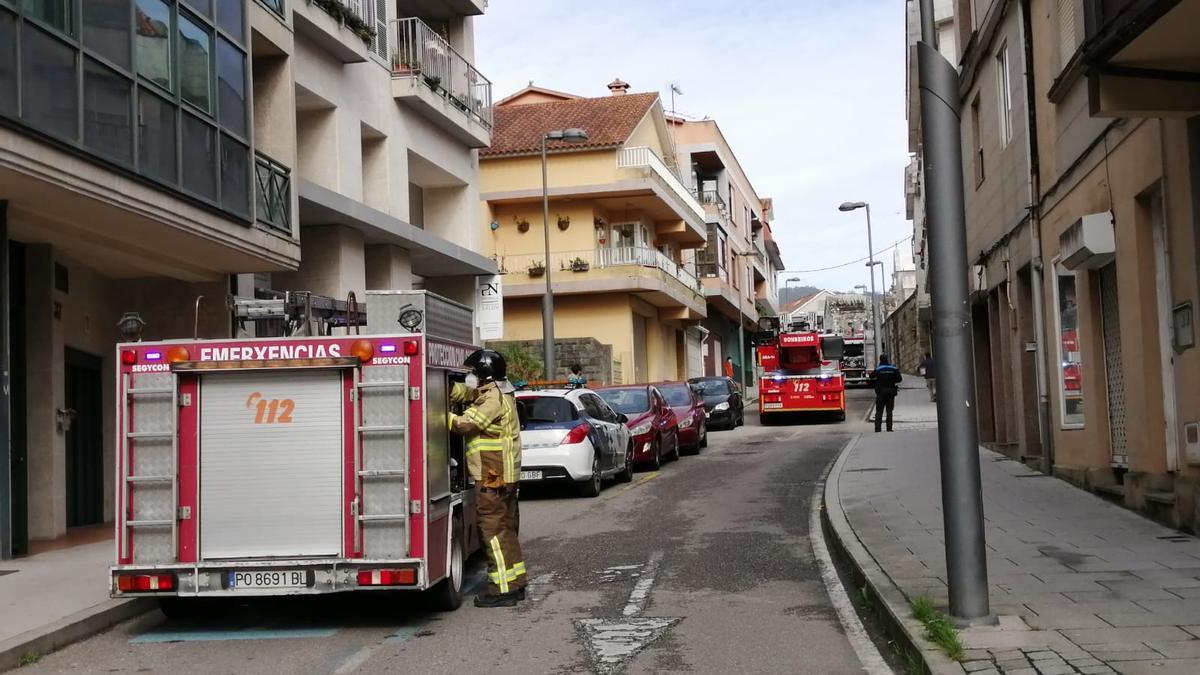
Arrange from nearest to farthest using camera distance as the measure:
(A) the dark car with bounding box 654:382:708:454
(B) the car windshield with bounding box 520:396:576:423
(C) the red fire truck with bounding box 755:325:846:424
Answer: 1. (B) the car windshield with bounding box 520:396:576:423
2. (A) the dark car with bounding box 654:382:708:454
3. (C) the red fire truck with bounding box 755:325:846:424

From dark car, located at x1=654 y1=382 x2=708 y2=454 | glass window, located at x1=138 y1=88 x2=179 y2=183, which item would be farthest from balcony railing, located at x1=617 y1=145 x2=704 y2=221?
glass window, located at x1=138 y1=88 x2=179 y2=183

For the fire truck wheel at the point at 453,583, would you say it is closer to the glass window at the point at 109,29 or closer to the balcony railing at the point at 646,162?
the glass window at the point at 109,29

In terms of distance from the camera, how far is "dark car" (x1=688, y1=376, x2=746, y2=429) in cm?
3488

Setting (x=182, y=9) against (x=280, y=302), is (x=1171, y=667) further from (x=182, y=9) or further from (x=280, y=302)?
(x=182, y=9)

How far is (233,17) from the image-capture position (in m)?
15.8

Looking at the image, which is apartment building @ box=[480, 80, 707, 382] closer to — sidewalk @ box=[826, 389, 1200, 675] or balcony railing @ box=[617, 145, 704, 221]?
balcony railing @ box=[617, 145, 704, 221]

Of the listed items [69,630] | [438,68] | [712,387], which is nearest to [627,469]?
[438,68]

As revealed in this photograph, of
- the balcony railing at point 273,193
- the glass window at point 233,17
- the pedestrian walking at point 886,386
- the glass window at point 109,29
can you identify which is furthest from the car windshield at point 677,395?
the glass window at point 109,29

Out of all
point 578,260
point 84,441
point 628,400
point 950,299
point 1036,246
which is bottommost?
point 84,441

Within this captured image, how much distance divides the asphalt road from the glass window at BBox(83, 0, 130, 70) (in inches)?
230

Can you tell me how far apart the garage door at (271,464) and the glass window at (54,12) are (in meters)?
4.46

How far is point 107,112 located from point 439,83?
482 inches

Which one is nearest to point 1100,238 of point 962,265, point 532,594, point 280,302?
point 962,265

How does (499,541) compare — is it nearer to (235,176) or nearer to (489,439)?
(489,439)
